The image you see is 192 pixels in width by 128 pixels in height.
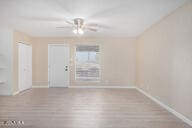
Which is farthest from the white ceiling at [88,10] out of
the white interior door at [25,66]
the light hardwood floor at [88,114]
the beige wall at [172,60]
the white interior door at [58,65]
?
the white interior door at [58,65]

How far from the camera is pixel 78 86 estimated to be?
26.1ft

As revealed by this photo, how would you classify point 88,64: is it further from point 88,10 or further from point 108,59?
point 88,10

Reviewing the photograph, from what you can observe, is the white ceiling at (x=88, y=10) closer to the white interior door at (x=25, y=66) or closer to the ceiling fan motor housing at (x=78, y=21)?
the ceiling fan motor housing at (x=78, y=21)

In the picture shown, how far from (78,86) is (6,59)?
10.3 feet

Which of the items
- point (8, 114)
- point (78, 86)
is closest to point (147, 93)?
point (78, 86)

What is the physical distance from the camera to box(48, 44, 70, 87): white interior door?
315 inches

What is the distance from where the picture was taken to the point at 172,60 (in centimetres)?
409

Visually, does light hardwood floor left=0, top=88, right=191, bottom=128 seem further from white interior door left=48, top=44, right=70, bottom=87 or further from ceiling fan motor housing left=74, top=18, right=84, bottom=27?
white interior door left=48, top=44, right=70, bottom=87

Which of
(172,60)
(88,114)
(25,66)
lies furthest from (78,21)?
(25,66)

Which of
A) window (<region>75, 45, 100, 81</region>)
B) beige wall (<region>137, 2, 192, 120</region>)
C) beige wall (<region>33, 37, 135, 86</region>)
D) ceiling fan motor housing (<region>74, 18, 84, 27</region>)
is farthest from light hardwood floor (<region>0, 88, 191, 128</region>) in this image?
window (<region>75, 45, 100, 81</region>)

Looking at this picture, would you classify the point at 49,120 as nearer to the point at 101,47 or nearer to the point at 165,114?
the point at 165,114

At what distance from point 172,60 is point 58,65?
5.17m

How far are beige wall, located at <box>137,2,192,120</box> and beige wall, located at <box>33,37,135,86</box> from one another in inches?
69.0

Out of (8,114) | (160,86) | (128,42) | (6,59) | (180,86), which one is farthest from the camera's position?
(128,42)
